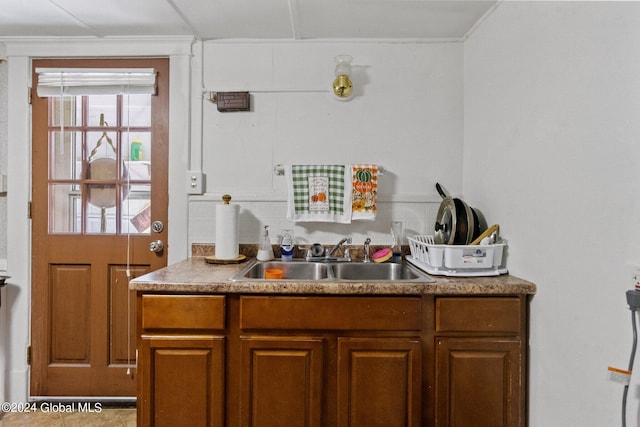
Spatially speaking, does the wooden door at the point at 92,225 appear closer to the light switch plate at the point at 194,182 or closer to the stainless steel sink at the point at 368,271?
the light switch plate at the point at 194,182

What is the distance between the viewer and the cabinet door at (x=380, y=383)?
4.28 feet

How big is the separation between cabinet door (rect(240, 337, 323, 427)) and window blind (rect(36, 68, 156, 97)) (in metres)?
1.56

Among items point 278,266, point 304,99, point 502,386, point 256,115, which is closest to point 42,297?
point 278,266

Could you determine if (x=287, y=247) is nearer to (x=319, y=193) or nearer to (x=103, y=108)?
(x=319, y=193)

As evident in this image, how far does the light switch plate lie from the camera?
1.92 meters

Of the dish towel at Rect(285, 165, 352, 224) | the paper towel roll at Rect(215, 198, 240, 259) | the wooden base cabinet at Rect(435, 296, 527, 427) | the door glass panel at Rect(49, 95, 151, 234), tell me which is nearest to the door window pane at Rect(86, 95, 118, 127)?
the door glass panel at Rect(49, 95, 151, 234)

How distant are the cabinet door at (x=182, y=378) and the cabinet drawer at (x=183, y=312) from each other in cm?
5

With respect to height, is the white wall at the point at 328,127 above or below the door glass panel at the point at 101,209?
above

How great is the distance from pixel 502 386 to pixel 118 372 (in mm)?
1967

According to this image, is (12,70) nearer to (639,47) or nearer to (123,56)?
(123,56)

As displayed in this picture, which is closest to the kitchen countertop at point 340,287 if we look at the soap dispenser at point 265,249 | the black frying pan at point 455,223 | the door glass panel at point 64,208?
the black frying pan at point 455,223

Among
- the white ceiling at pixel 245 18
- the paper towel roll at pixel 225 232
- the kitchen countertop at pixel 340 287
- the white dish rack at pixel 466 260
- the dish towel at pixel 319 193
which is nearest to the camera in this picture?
the kitchen countertop at pixel 340 287

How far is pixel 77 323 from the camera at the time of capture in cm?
193

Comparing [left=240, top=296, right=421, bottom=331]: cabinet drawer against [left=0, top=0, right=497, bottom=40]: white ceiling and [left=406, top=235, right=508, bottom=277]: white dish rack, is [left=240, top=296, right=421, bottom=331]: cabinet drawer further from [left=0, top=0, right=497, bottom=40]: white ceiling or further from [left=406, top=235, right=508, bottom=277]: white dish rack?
[left=0, top=0, right=497, bottom=40]: white ceiling
